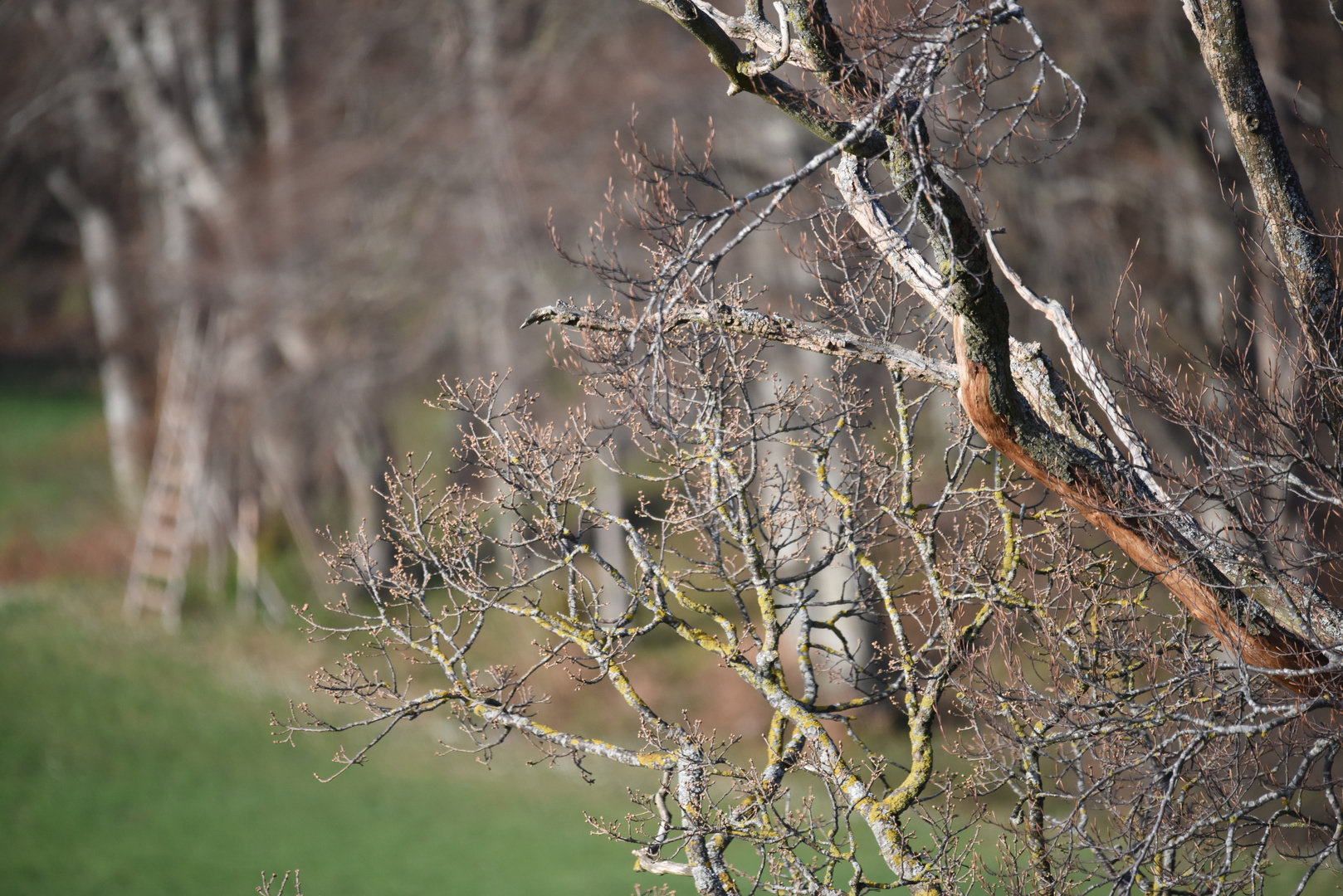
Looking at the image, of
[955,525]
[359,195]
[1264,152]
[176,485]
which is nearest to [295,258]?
[359,195]

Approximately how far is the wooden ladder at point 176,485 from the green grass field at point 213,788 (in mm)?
433

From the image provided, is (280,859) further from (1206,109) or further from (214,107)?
(214,107)

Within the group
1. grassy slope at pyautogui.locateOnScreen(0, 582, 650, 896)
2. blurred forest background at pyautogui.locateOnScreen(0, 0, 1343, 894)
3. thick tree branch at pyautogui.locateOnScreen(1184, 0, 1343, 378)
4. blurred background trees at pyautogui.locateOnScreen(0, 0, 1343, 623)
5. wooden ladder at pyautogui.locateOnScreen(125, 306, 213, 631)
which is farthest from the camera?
wooden ladder at pyautogui.locateOnScreen(125, 306, 213, 631)

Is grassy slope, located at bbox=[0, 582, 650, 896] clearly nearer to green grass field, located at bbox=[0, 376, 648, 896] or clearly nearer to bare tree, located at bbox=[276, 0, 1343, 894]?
green grass field, located at bbox=[0, 376, 648, 896]

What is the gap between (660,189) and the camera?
12.7ft

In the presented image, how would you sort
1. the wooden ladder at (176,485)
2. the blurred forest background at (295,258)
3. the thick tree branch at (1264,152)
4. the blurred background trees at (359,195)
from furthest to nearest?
the wooden ladder at (176,485)
the blurred background trees at (359,195)
the blurred forest background at (295,258)
the thick tree branch at (1264,152)

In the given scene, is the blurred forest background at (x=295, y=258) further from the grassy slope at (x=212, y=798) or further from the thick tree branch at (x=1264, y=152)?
the thick tree branch at (x=1264, y=152)

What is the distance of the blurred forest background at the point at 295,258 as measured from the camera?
35.9 feet

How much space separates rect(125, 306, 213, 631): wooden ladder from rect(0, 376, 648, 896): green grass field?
1.42 feet

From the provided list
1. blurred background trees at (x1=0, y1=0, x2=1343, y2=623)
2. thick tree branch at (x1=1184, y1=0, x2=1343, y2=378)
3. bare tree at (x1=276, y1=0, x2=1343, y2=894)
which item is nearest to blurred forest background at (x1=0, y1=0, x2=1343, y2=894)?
blurred background trees at (x1=0, y1=0, x2=1343, y2=623)

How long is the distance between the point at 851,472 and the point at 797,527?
320mm

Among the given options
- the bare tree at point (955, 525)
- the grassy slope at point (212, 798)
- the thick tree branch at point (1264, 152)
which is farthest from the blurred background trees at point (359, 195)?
the bare tree at point (955, 525)

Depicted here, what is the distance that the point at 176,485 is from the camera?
1478 centimetres

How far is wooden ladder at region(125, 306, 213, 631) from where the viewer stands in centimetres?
1397
